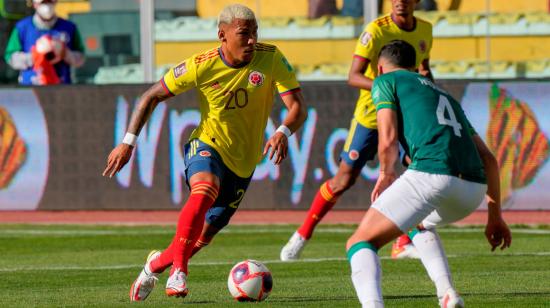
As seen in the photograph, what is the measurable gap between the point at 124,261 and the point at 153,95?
11.4 feet

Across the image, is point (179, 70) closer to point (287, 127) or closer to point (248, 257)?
point (287, 127)

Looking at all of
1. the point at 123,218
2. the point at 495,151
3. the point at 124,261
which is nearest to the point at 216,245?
the point at 124,261

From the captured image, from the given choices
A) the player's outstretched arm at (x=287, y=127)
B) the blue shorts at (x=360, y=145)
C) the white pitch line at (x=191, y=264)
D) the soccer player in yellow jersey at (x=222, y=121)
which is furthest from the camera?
the blue shorts at (x=360, y=145)

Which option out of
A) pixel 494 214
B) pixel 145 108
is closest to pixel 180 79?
pixel 145 108

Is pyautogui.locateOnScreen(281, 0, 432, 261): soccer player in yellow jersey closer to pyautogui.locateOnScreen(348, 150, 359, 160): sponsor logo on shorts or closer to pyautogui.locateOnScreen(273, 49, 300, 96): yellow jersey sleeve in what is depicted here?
pyautogui.locateOnScreen(348, 150, 359, 160): sponsor logo on shorts

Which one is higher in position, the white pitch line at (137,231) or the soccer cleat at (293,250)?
the soccer cleat at (293,250)

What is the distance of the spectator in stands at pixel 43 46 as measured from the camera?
18.1m

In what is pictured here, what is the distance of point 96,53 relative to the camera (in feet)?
63.7

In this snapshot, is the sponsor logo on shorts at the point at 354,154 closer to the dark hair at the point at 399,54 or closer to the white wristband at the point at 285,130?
the white wristband at the point at 285,130

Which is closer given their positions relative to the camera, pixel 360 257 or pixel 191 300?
pixel 360 257

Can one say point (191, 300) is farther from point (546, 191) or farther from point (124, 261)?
point (546, 191)

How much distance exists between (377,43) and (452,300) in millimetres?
4854

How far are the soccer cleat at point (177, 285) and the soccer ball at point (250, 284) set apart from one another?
377 mm

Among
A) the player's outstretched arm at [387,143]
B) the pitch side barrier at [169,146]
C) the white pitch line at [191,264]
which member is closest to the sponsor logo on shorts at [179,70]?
the player's outstretched arm at [387,143]
